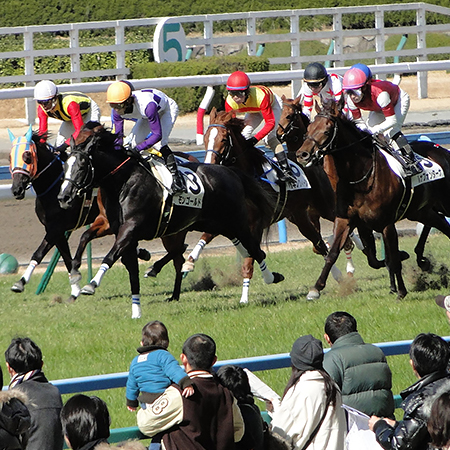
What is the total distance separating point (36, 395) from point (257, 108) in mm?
6691

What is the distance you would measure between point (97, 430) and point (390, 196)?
6304 mm

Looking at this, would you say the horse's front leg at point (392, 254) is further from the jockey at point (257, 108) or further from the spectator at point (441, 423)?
the spectator at point (441, 423)

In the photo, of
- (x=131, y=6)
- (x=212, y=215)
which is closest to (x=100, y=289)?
(x=212, y=215)

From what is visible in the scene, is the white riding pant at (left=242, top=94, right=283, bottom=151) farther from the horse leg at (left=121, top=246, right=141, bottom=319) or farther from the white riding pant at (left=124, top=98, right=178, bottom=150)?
the horse leg at (left=121, top=246, right=141, bottom=319)

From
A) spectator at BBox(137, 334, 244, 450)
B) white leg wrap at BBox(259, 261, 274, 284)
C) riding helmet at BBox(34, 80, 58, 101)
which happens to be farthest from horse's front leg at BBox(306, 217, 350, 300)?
spectator at BBox(137, 334, 244, 450)

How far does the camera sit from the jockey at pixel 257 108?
1030cm

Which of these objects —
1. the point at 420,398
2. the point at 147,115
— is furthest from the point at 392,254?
the point at 420,398

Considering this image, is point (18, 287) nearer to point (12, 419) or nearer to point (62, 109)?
point (62, 109)

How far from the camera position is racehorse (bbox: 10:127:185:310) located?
33.3 ft

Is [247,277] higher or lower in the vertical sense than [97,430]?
lower

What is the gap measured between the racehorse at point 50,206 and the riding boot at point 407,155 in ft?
8.49

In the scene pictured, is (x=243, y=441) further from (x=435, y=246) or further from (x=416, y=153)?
(x=435, y=246)

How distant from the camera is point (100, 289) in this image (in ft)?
36.4

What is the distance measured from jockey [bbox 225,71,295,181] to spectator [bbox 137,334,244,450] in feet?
20.5
